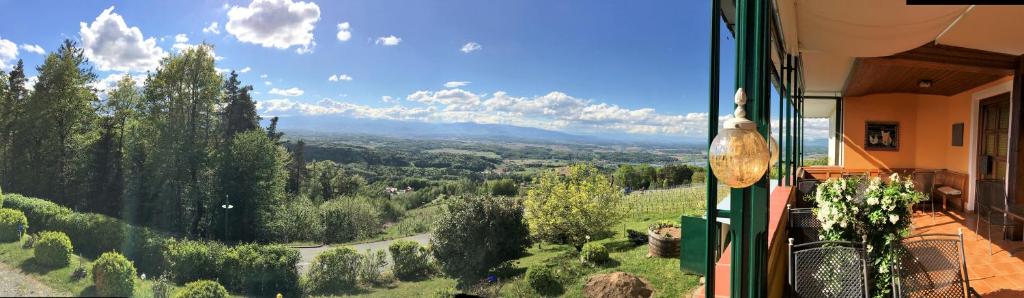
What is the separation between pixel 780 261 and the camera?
2.14 m

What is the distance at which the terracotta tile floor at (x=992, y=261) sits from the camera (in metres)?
2.15

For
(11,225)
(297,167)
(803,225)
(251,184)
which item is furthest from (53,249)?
(297,167)

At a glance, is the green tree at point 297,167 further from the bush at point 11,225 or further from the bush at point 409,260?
the bush at point 409,260

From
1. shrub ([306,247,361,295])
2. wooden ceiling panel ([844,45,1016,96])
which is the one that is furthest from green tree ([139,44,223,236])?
wooden ceiling panel ([844,45,1016,96])

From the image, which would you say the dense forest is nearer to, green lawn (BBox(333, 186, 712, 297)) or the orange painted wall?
green lawn (BBox(333, 186, 712, 297))

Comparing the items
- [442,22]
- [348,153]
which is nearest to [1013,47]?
[348,153]

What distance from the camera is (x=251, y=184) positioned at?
2.60 metres

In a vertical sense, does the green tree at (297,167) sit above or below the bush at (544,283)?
above

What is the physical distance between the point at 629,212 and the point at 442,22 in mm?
8923

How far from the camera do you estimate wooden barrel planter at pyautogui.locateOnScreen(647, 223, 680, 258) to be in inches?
413

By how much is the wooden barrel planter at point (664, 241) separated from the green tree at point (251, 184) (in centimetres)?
932

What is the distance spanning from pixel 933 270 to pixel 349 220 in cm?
474

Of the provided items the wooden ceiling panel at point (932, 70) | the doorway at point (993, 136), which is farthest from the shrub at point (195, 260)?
the doorway at point (993, 136)

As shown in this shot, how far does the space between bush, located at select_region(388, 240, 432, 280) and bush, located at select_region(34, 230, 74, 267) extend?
18.3 feet
